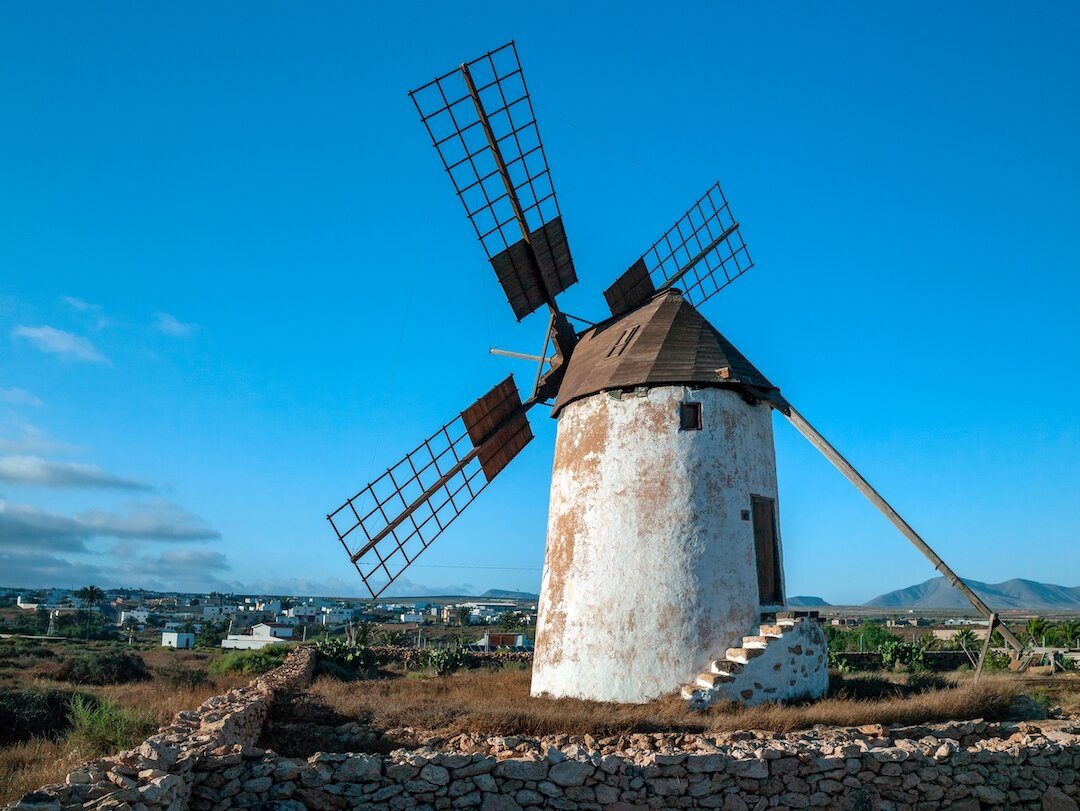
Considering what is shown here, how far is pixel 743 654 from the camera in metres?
10.8

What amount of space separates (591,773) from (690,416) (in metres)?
6.24

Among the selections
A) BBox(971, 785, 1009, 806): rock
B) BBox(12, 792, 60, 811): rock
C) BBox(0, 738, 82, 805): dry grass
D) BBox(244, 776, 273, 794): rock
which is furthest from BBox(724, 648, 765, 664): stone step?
BBox(12, 792, 60, 811): rock

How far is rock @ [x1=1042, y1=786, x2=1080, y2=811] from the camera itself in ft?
26.9

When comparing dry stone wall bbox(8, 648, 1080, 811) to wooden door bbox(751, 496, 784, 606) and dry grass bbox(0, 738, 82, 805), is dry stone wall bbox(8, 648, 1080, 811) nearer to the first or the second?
dry grass bbox(0, 738, 82, 805)

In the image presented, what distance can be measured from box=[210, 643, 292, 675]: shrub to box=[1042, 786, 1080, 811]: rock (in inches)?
633

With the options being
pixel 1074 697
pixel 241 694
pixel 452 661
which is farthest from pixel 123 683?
pixel 1074 697

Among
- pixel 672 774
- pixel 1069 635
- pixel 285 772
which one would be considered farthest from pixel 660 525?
pixel 1069 635

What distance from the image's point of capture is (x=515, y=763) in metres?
6.54

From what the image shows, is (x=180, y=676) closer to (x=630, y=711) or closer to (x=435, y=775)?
(x=630, y=711)

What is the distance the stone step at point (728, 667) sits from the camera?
10.6m

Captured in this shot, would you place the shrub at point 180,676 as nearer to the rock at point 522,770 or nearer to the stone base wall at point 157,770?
the stone base wall at point 157,770

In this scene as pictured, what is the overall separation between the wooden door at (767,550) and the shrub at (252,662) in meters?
12.6

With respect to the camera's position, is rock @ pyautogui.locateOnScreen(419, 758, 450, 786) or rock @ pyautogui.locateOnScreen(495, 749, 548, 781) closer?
rock @ pyautogui.locateOnScreen(419, 758, 450, 786)

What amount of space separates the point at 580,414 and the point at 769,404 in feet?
9.44
